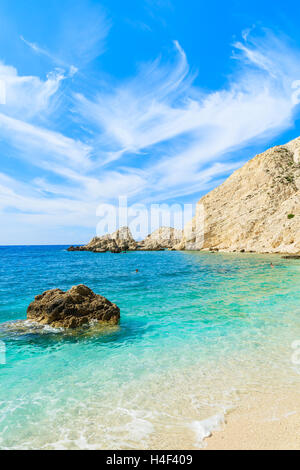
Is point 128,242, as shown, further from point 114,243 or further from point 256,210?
point 256,210

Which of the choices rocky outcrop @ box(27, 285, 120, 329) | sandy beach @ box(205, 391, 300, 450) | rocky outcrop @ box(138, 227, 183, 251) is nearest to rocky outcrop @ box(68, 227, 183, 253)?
rocky outcrop @ box(138, 227, 183, 251)

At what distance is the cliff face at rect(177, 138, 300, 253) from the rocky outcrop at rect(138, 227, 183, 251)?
34.1 m

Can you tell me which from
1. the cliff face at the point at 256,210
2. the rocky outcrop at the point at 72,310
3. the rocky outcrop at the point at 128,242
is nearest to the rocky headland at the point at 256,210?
the cliff face at the point at 256,210

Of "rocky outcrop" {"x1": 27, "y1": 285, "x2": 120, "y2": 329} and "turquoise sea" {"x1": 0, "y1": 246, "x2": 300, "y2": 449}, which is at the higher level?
"rocky outcrop" {"x1": 27, "y1": 285, "x2": 120, "y2": 329}

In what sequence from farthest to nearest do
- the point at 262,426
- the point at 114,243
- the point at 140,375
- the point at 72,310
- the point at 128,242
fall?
the point at 128,242
the point at 114,243
the point at 72,310
the point at 140,375
the point at 262,426

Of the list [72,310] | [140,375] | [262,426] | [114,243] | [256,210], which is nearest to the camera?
[262,426]

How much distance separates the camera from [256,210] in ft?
218

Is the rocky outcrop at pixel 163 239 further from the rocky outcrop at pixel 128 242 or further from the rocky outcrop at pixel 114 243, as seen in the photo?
the rocky outcrop at pixel 114 243

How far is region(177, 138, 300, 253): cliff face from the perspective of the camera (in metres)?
56.0

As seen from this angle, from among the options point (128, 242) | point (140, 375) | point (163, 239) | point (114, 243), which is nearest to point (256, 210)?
point (114, 243)

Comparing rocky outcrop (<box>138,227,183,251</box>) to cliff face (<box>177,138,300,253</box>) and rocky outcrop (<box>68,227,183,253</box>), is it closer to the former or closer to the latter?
rocky outcrop (<box>68,227,183,253</box>)

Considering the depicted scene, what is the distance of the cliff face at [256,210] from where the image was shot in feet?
184

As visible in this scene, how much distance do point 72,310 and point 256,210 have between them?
213 feet
